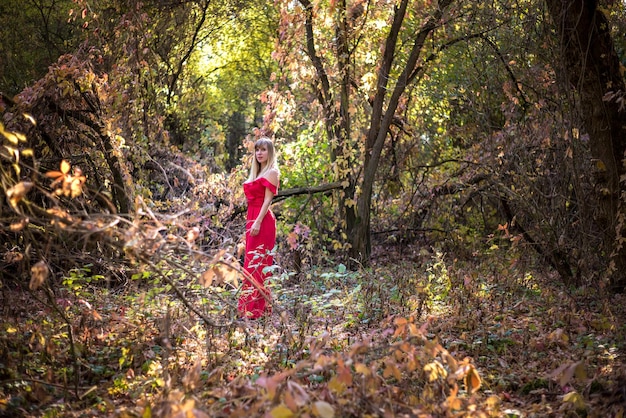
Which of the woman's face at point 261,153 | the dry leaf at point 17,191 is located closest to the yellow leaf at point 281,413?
the dry leaf at point 17,191

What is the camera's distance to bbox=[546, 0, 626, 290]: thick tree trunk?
5.84 metres

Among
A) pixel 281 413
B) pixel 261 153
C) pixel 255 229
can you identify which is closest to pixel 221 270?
pixel 281 413

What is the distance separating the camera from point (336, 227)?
34.6ft

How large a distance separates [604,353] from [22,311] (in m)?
4.45

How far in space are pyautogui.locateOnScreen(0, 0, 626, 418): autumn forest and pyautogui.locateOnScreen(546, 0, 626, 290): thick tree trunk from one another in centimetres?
2

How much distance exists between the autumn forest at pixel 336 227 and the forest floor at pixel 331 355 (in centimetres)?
2

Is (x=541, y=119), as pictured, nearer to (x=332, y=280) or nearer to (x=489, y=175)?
(x=489, y=175)

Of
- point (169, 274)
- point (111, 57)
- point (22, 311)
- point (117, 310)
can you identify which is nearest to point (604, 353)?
point (169, 274)

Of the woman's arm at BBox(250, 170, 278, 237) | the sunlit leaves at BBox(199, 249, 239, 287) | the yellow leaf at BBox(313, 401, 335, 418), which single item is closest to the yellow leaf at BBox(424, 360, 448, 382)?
the yellow leaf at BBox(313, 401, 335, 418)

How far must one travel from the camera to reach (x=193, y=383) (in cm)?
335

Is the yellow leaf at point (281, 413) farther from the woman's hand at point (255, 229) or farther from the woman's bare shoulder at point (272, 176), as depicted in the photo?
the woman's bare shoulder at point (272, 176)

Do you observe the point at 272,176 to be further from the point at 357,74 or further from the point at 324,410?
the point at 324,410

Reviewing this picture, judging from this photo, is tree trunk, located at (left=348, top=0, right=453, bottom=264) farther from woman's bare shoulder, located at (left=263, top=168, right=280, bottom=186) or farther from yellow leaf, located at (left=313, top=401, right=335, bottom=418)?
yellow leaf, located at (left=313, top=401, right=335, bottom=418)

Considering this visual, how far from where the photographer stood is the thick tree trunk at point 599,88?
584cm
